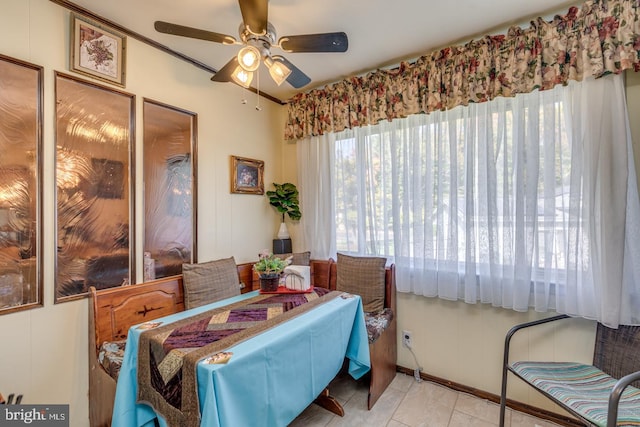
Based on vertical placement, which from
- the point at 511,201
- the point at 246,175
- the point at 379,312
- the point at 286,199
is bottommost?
the point at 379,312

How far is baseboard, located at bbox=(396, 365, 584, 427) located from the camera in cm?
188

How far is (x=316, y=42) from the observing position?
1.55 meters

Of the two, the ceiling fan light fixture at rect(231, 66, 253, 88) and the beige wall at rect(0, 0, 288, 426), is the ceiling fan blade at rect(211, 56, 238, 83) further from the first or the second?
the beige wall at rect(0, 0, 288, 426)

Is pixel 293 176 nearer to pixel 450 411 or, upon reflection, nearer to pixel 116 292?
pixel 116 292

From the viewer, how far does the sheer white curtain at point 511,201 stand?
166 cm

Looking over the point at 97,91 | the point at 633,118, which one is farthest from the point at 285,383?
the point at 633,118

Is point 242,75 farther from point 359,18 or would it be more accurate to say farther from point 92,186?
point 92,186

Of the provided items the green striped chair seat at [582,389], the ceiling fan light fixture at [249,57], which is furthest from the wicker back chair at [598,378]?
the ceiling fan light fixture at [249,57]

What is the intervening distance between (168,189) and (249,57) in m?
1.23

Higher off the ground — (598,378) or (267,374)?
(267,374)

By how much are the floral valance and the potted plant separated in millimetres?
728

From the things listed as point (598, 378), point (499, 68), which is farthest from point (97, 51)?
point (598, 378)

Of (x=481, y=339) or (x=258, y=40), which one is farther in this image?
(x=481, y=339)

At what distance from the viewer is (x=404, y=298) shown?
8.20ft
